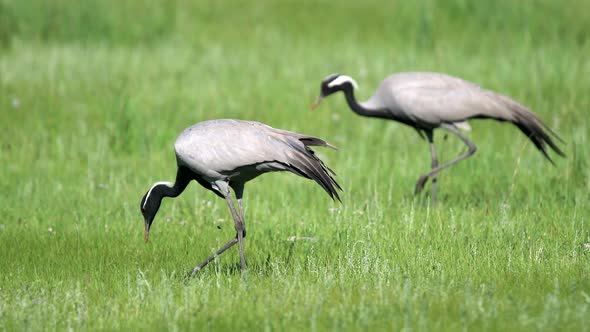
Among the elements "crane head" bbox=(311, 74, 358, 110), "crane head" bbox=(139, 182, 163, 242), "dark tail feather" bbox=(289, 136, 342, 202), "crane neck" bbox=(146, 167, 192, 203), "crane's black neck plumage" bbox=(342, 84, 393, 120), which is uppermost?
"crane head" bbox=(311, 74, 358, 110)

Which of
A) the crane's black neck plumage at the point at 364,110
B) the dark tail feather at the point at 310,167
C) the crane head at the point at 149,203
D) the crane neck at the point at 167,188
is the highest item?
the crane's black neck plumage at the point at 364,110

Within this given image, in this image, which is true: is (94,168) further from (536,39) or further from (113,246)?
(536,39)

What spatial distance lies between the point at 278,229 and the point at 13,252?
206 centimetres

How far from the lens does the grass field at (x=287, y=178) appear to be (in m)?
5.00

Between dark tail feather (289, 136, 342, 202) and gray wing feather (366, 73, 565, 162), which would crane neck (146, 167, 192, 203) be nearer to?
dark tail feather (289, 136, 342, 202)

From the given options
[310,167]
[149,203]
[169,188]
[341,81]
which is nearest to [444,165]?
[341,81]

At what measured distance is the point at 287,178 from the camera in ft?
29.8

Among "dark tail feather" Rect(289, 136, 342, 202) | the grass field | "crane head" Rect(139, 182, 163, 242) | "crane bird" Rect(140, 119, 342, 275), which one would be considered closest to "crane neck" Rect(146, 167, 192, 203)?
"crane head" Rect(139, 182, 163, 242)

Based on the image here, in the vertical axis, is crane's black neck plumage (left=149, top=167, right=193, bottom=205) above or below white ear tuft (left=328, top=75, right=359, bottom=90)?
below

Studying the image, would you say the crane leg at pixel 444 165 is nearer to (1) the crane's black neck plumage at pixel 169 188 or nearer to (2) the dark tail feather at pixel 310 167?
(2) the dark tail feather at pixel 310 167

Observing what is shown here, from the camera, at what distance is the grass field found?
197 inches

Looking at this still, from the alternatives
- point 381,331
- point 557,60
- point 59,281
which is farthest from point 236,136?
point 557,60

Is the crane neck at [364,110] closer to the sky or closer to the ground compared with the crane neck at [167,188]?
closer to the sky

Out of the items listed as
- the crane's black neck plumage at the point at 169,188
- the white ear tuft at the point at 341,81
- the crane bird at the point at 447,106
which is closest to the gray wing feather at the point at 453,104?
the crane bird at the point at 447,106
